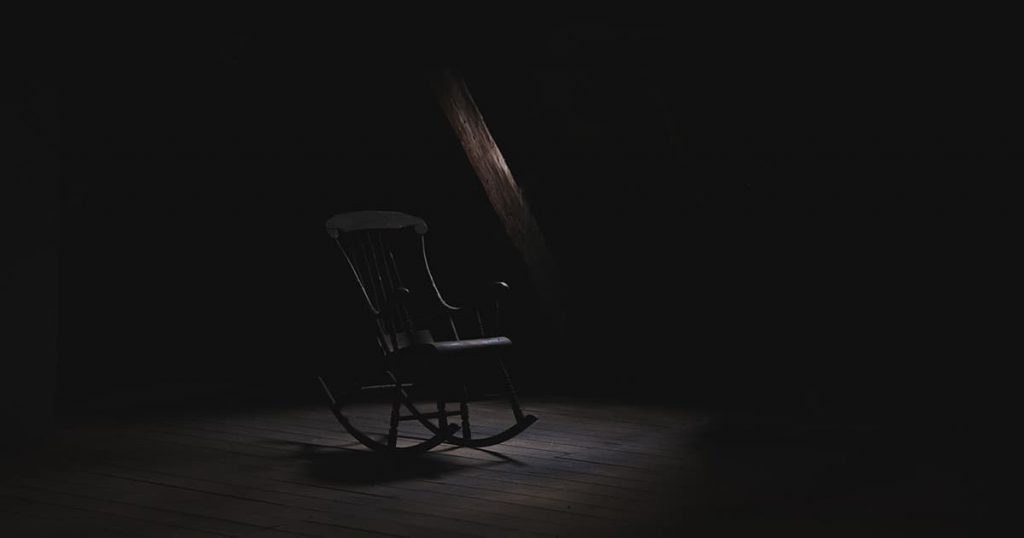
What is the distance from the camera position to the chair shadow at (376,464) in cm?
386

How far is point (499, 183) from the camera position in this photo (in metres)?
5.28

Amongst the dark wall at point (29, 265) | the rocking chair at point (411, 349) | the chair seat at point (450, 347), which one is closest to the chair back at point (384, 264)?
the rocking chair at point (411, 349)

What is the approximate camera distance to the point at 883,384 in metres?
5.41

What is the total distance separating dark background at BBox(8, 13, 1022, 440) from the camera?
4398 millimetres

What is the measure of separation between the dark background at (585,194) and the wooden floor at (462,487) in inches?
39.1

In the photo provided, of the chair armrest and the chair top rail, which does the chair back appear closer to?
the chair top rail

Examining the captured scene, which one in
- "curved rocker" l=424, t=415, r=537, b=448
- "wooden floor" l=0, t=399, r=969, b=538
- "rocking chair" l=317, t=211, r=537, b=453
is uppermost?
"rocking chair" l=317, t=211, r=537, b=453

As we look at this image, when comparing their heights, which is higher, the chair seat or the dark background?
the dark background

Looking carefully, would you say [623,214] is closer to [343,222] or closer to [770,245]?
[770,245]

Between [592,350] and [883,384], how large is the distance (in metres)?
1.68

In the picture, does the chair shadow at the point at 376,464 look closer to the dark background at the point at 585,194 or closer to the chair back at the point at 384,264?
the chair back at the point at 384,264

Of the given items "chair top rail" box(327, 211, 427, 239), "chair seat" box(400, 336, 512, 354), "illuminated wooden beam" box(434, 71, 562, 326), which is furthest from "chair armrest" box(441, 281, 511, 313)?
"illuminated wooden beam" box(434, 71, 562, 326)

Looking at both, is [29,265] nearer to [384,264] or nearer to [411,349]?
[384,264]

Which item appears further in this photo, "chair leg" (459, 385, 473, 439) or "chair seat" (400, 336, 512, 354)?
"chair leg" (459, 385, 473, 439)
